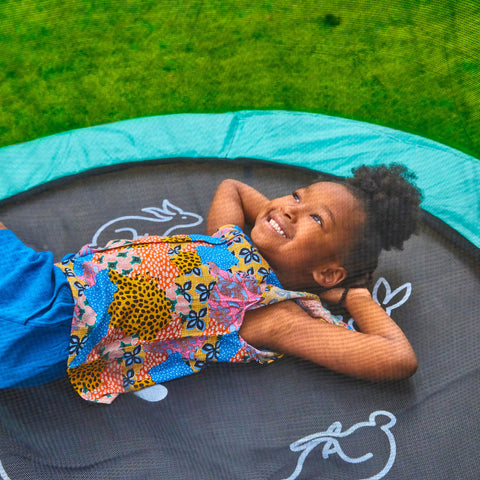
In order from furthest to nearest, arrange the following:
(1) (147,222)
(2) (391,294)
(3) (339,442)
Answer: (1) (147,222), (2) (391,294), (3) (339,442)

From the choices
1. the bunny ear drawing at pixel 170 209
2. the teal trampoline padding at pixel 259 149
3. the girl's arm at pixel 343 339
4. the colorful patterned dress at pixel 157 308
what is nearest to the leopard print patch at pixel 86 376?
the colorful patterned dress at pixel 157 308

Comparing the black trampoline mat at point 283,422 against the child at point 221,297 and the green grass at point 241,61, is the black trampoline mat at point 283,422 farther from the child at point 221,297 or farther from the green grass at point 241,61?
the green grass at point 241,61

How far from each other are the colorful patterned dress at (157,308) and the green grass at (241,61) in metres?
0.52

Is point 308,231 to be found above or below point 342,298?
above

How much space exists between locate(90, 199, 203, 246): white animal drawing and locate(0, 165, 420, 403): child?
13 centimetres

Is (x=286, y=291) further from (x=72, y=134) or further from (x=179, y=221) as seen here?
(x=72, y=134)

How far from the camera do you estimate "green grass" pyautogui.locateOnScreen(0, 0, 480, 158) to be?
1.21 m

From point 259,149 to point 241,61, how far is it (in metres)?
0.32

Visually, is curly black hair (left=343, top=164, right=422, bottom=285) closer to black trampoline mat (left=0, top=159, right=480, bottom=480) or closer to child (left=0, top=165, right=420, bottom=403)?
child (left=0, top=165, right=420, bottom=403)

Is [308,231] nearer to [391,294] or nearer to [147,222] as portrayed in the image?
[391,294]

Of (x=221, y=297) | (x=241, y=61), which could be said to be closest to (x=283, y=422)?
(x=221, y=297)

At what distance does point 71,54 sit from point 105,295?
84cm

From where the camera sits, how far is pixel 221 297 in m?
0.93

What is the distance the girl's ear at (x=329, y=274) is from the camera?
0.93 meters
